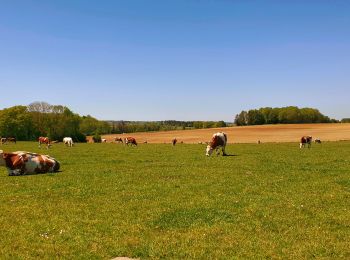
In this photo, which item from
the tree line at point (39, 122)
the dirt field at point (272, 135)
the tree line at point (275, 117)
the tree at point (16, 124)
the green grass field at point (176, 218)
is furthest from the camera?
the tree line at point (275, 117)

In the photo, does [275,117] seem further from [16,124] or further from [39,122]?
[16,124]

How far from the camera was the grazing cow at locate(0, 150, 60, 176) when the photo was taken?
73.9 ft

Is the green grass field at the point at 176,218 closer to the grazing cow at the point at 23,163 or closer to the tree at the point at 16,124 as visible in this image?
the grazing cow at the point at 23,163

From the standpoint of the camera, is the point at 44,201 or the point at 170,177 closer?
the point at 44,201

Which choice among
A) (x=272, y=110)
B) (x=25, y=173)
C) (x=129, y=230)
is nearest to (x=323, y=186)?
(x=129, y=230)

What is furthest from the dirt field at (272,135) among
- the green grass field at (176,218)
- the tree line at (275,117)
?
the green grass field at (176,218)

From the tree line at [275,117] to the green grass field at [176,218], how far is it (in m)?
151

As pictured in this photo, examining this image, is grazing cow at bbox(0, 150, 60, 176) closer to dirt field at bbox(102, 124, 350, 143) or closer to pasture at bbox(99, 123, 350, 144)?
pasture at bbox(99, 123, 350, 144)

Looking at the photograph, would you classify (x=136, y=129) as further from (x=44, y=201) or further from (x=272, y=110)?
(x=44, y=201)

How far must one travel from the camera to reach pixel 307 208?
12938mm

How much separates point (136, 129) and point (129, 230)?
552 feet

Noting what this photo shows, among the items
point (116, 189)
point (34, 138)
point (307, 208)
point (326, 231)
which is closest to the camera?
point (326, 231)

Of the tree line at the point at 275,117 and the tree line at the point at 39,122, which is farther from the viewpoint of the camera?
the tree line at the point at 275,117

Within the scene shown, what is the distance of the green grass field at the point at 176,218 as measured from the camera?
9.23 meters
